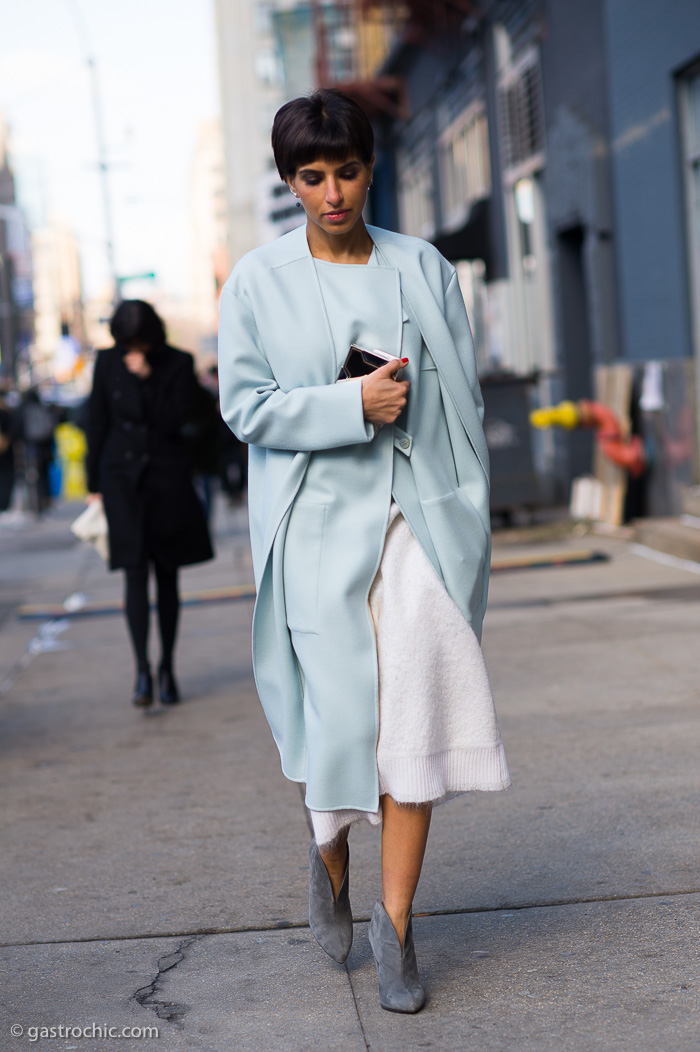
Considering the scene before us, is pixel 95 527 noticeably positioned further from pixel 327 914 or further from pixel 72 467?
pixel 72 467

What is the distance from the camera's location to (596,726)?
5.30 meters

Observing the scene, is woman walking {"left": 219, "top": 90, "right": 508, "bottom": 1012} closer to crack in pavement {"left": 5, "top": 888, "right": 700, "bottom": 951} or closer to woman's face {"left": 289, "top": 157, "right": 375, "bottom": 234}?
woman's face {"left": 289, "top": 157, "right": 375, "bottom": 234}

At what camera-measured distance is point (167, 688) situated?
6438 mm

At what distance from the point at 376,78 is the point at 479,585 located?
68.4 feet

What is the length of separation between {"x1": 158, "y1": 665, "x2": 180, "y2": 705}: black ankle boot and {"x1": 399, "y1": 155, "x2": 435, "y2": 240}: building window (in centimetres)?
1526

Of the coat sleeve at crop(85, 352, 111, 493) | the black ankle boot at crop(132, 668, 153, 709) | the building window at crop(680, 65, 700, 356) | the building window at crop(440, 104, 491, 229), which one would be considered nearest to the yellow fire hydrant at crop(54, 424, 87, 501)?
the building window at crop(440, 104, 491, 229)

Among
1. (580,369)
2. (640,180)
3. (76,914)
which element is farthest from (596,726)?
(580,369)

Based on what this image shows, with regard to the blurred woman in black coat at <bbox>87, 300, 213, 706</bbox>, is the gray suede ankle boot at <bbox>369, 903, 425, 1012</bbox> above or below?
below

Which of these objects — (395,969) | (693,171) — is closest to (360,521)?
(395,969)

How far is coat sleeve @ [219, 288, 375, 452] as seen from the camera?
9.37 feet

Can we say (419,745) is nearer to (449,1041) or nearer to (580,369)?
(449,1041)

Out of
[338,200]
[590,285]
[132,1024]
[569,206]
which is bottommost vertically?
[132,1024]

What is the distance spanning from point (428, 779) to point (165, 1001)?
2.73 ft

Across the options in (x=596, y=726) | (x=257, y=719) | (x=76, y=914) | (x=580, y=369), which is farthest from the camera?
(x=580, y=369)
